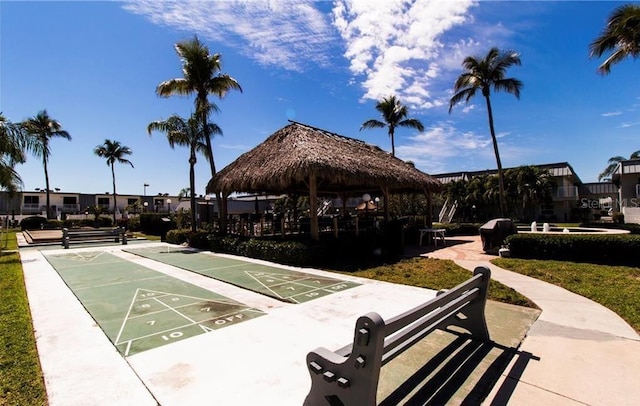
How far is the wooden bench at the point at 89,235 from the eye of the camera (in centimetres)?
1618

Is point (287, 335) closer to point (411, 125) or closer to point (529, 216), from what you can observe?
point (411, 125)

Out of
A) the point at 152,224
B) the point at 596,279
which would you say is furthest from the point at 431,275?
the point at 152,224

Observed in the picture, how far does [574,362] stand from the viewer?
3.37m

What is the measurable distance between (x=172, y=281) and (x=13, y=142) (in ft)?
30.3

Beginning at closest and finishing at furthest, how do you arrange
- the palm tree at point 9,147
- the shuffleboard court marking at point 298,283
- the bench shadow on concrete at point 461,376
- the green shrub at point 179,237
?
1. the bench shadow on concrete at point 461,376
2. the shuffleboard court marking at point 298,283
3. the palm tree at point 9,147
4. the green shrub at point 179,237

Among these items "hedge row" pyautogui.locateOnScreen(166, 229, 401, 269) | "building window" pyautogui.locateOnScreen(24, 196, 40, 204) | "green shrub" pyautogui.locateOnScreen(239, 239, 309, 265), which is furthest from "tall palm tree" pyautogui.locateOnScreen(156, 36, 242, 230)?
"building window" pyautogui.locateOnScreen(24, 196, 40, 204)

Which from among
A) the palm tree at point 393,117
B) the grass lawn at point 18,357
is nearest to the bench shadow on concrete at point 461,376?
the grass lawn at point 18,357

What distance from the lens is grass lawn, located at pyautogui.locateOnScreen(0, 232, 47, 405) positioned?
2.87 metres

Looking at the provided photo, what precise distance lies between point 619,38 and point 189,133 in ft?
70.1

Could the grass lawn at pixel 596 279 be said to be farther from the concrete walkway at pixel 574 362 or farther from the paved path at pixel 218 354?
the paved path at pixel 218 354

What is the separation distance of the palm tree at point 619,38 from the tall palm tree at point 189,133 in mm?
19822

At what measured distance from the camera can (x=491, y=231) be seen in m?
11.9

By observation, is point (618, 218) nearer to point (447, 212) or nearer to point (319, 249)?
point (447, 212)

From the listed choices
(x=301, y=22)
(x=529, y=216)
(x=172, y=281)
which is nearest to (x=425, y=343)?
(x=172, y=281)
